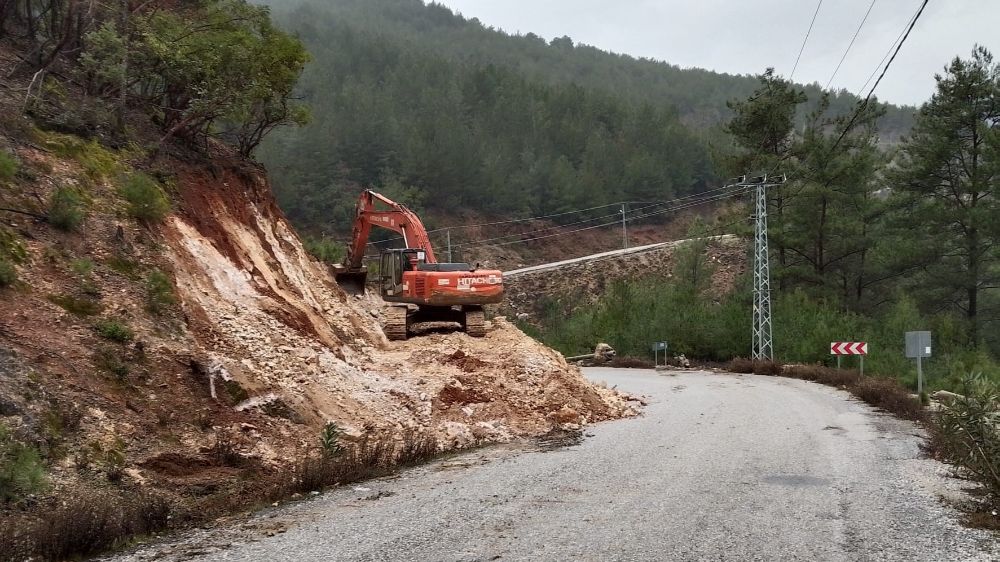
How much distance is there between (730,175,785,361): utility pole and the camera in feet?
94.3

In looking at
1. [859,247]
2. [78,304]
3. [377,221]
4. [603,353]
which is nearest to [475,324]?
[377,221]

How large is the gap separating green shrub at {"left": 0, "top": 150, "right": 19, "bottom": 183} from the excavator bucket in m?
8.45

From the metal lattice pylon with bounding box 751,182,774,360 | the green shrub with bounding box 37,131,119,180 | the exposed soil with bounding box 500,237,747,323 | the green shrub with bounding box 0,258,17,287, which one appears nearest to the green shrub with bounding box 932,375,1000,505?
the green shrub with bounding box 0,258,17,287

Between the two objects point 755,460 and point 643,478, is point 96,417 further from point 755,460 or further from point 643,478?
point 755,460

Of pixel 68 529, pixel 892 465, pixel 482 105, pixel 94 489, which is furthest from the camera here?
pixel 482 105

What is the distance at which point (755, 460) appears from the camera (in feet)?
32.8

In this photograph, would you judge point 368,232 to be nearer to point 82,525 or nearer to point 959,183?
point 82,525

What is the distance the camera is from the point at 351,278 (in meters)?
17.8

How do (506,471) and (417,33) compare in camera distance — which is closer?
(506,471)

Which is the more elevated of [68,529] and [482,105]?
[482,105]

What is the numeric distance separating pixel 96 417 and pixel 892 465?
9971 millimetres

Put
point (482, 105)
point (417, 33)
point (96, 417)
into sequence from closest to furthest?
point (96, 417), point (482, 105), point (417, 33)

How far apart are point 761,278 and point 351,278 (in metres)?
18.3

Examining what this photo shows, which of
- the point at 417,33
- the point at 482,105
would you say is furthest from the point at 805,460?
the point at 417,33
